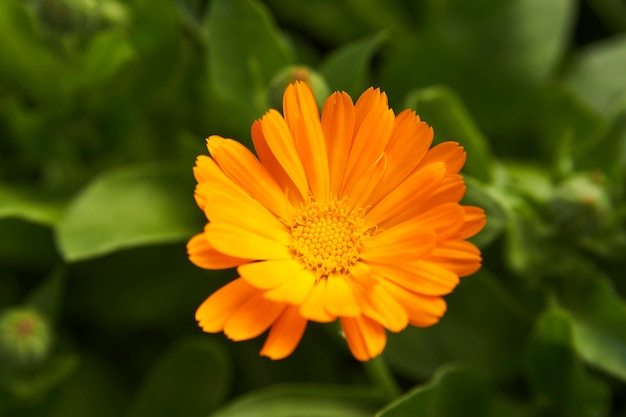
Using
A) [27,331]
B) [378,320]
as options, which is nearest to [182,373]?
[27,331]

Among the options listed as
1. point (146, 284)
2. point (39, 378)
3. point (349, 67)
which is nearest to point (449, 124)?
point (349, 67)

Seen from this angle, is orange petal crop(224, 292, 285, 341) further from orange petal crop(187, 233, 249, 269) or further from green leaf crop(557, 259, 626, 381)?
green leaf crop(557, 259, 626, 381)

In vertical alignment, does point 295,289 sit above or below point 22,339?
above

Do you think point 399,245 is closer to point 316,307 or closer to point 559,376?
point 316,307

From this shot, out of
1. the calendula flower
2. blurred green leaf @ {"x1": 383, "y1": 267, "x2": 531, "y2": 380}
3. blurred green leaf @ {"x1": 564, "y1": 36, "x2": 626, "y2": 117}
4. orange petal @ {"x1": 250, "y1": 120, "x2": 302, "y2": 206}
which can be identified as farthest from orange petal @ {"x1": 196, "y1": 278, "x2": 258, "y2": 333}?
blurred green leaf @ {"x1": 564, "y1": 36, "x2": 626, "y2": 117}

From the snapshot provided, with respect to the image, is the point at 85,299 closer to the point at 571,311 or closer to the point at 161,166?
the point at 161,166

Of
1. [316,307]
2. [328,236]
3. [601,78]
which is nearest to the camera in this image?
[316,307]

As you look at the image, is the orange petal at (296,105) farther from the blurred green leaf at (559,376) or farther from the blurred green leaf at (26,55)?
the blurred green leaf at (26,55)
